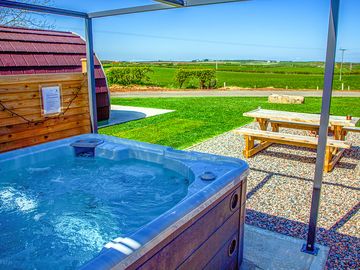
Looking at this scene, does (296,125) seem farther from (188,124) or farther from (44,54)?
(44,54)

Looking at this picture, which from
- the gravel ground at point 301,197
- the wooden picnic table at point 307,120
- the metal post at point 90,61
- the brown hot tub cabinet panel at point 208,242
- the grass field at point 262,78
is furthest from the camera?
the grass field at point 262,78

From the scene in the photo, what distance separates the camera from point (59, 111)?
18.8 feet

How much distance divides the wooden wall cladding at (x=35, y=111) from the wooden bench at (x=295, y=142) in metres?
3.06

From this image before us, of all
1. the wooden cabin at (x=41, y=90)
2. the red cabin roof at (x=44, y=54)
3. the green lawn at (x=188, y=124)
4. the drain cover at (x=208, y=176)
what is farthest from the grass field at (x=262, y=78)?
the drain cover at (x=208, y=176)

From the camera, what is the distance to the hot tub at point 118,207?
1.74 meters

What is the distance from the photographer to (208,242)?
2074mm

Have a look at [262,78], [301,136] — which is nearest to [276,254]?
[301,136]

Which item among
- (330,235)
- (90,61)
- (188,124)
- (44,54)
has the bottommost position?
(330,235)

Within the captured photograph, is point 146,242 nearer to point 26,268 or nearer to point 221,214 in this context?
point 221,214

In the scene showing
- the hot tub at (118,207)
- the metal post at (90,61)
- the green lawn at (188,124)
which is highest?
the metal post at (90,61)

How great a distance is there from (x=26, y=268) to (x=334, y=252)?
8.02 ft

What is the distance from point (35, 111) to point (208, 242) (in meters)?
4.26

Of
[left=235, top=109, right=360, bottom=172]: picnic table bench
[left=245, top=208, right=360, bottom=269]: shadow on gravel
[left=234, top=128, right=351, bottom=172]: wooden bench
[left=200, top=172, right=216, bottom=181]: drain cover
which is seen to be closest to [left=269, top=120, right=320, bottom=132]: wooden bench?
[left=235, top=109, right=360, bottom=172]: picnic table bench

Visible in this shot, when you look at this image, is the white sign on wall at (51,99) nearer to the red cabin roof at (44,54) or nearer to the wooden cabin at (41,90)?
the wooden cabin at (41,90)
